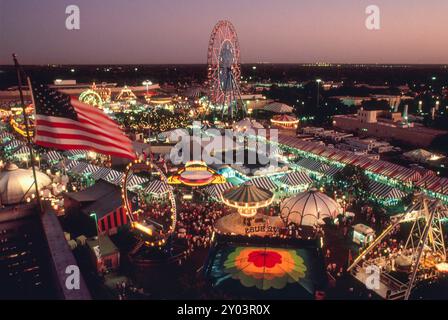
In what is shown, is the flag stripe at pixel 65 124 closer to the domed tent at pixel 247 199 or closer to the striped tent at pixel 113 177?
the domed tent at pixel 247 199

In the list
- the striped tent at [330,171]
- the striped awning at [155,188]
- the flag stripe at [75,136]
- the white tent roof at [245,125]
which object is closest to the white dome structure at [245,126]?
the white tent roof at [245,125]

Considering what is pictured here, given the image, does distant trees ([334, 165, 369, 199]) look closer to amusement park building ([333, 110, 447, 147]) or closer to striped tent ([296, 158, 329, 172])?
striped tent ([296, 158, 329, 172])

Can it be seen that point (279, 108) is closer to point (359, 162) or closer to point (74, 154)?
point (359, 162)

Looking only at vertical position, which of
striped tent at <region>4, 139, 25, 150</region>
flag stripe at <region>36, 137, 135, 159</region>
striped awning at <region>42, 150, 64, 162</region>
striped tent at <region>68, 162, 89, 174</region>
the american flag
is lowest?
striped tent at <region>68, 162, 89, 174</region>

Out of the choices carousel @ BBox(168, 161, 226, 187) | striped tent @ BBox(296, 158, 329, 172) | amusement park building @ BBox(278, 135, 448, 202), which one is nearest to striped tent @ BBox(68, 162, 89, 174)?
carousel @ BBox(168, 161, 226, 187)

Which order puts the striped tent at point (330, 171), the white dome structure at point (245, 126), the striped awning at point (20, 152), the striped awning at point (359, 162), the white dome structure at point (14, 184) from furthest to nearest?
the white dome structure at point (245, 126), the striped awning at point (20, 152), the striped tent at point (330, 171), the striped awning at point (359, 162), the white dome structure at point (14, 184)
